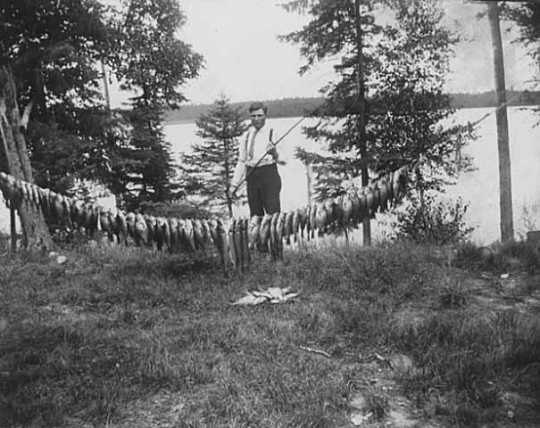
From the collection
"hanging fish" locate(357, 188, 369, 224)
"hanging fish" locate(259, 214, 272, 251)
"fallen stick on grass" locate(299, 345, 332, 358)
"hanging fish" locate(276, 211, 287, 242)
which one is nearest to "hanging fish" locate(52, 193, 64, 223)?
"hanging fish" locate(259, 214, 272, 251)

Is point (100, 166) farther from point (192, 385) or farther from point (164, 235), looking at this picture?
point (192, 385)

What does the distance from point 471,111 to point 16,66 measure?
12.2 m

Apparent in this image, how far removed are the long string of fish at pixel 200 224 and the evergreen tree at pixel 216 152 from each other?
11.5 m

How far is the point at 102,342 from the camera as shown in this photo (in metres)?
3.51

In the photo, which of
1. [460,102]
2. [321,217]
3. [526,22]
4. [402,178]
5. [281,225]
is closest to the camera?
[402,178]

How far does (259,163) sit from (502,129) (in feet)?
27.9

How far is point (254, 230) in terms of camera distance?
477 cm

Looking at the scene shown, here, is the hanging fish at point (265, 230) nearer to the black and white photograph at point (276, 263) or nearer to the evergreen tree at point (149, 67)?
the black and white photograph at point (276, 263)

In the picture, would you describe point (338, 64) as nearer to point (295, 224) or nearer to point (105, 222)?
point (295, 224)

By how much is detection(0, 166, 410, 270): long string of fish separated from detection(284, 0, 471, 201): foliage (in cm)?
654

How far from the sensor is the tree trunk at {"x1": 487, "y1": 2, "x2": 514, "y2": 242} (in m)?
11.2

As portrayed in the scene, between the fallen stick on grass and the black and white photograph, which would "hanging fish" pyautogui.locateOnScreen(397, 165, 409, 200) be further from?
the fallen stick on grass

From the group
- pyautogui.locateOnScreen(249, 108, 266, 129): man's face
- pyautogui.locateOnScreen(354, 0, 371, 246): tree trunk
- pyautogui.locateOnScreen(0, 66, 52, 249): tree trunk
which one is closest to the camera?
pyautogui.locateOnScreen(249, 108, 266, 129): man's face

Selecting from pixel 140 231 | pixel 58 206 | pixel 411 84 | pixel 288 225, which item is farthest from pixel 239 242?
pixel 411 84
